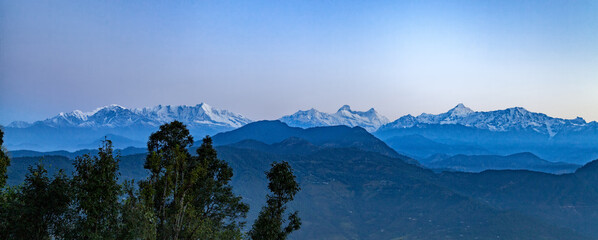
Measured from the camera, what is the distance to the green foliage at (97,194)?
107 ft

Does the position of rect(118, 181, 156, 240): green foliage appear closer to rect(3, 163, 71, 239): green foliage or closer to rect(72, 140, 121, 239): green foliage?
rect(72, 140, 121, 239): green foliage

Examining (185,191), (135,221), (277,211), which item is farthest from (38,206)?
(277,211)

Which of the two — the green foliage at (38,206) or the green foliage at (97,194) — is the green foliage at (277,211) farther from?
the green foliage at (38,206)

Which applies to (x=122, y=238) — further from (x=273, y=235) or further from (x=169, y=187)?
(x=273, y=235)

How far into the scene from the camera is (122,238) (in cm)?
3456

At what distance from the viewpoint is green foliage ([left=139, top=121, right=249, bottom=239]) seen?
40000 mm

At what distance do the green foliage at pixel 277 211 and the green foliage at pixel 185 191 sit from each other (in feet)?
13.0

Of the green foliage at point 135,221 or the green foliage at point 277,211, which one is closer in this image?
the green foliage at point 135,221

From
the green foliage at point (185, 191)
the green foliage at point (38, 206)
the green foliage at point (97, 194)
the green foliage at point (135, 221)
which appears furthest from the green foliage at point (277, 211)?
the green foliage at point (38, 206)

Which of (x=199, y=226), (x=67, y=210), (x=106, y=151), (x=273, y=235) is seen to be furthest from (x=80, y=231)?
(x=273, y=235)

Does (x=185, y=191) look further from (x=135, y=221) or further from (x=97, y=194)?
(x=97, y=194)

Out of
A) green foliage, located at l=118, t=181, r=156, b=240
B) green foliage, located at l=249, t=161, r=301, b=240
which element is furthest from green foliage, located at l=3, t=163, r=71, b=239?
green foliage, located at l=249, t=161, r=301, b=240

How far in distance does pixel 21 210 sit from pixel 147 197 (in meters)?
9.97

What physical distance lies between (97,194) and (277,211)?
2301cm
